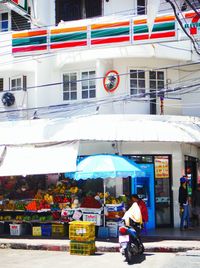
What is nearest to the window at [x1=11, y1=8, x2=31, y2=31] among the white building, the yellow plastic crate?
the white building

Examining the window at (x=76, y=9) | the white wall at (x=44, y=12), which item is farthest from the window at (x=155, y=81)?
the white wall at (x=44, y=12)

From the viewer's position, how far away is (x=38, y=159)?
15.5 meters

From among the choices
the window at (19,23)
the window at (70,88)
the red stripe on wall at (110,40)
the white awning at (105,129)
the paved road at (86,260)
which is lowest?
the paved road at (86,260)

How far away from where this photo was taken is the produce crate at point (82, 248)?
41.1 feet

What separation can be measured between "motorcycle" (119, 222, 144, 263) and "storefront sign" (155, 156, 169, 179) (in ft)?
18.5

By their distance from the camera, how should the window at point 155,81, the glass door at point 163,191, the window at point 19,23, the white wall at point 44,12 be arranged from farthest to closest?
the window at point 19,23, the white wall at point 44,12, the window at point 155,81, the glass door at point 163,191

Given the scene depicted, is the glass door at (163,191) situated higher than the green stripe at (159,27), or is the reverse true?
the green stripe at (159,27)

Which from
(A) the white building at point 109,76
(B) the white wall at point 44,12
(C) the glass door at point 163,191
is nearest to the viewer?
(A) the white building at point 109,76

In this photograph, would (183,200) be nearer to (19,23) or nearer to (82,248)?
(82,248)

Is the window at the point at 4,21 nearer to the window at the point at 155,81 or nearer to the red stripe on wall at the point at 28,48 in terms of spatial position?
the red stripe on wall at the point at 28,48

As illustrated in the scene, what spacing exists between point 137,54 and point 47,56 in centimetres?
349

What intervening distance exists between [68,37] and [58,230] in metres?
6.48

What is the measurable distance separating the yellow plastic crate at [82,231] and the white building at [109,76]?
3.88 metres

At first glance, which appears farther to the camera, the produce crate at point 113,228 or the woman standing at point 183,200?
the woman standing at point 183,200
